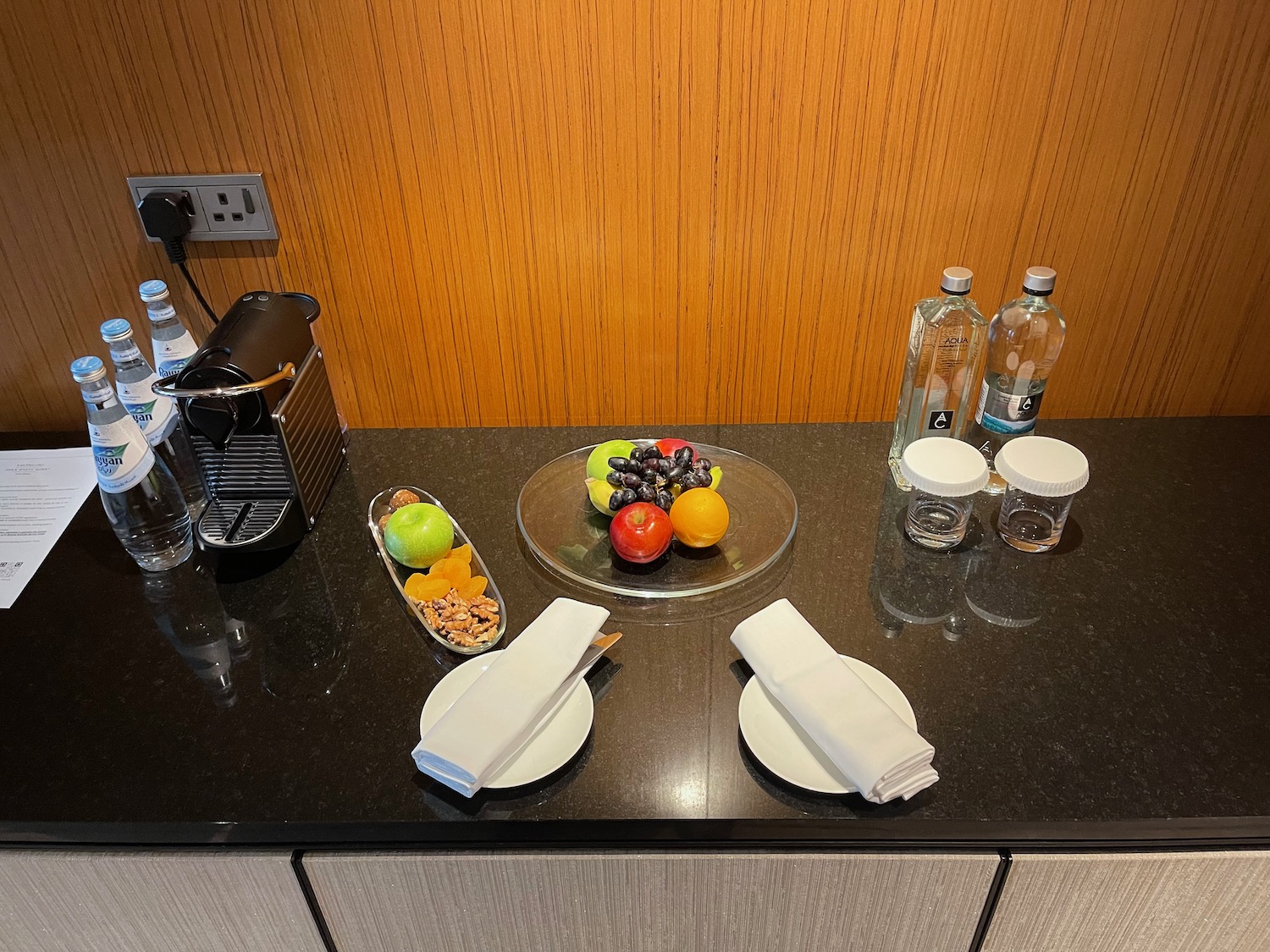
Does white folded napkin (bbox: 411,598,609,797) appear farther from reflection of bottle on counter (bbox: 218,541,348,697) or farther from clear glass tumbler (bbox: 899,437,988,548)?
clear glass tumbler (bbox: 899,437,988,548)

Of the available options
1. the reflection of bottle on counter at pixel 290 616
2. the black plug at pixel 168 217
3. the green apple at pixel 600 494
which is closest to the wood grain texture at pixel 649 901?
the reflection of bottle on counter at pixel 290 616

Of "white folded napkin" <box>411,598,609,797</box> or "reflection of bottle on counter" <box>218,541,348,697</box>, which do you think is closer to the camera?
"white folded napkin" <box>411,598,609,797</box>

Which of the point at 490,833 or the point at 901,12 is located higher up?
the point at 901,12

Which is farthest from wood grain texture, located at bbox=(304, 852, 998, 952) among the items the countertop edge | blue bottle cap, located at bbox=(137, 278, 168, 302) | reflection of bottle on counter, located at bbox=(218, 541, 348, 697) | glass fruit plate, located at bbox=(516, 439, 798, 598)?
blue bottle cap, located at bbox=(137, 278, 168, 302)

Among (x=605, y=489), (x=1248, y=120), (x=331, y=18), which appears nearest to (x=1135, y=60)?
(x=1248, y=120)

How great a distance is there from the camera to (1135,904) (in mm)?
820

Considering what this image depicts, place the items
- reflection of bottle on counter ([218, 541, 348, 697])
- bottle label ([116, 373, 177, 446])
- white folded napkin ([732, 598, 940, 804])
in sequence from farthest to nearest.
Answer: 1. bottle label ([116, 373, 177, 446])
2. reflection of bottle on counter ([218, 541, 348, 697])
3. white folded napkin ([732, 598, 940, 804])

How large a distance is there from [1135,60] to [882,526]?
0.61m

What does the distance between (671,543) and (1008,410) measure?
426mm

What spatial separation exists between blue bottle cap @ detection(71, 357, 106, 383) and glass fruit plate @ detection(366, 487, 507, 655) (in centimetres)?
33

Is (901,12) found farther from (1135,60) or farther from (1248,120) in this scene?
(1248,120)

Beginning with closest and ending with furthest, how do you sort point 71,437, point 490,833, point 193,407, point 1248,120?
point 490,833
point 193,407
point 1248,120
point 71,437

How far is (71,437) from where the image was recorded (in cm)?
130

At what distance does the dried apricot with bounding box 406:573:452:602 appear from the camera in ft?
3.21
